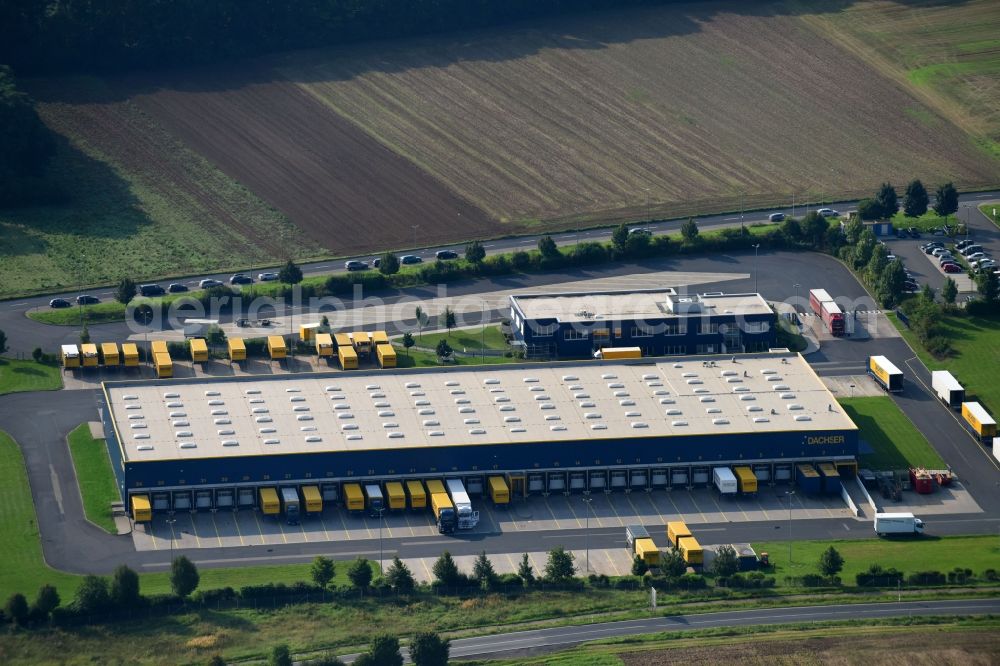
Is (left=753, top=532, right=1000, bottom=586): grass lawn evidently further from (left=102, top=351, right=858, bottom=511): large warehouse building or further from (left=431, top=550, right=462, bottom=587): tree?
(left=431, top=550, right=462, bottom=587): tree

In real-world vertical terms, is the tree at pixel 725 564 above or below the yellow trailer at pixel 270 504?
below

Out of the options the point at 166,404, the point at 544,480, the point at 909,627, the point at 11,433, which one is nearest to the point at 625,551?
the point at 544,480

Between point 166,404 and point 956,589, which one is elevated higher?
point 166,404

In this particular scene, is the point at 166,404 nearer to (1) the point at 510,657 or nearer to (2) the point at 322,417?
(2) the point at 322,417

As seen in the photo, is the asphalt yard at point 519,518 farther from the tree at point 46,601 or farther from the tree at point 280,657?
the tree at point 280,657

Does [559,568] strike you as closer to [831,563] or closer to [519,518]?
[519,518]

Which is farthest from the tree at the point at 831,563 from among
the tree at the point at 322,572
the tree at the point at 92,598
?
the tree at the point at 92,598
